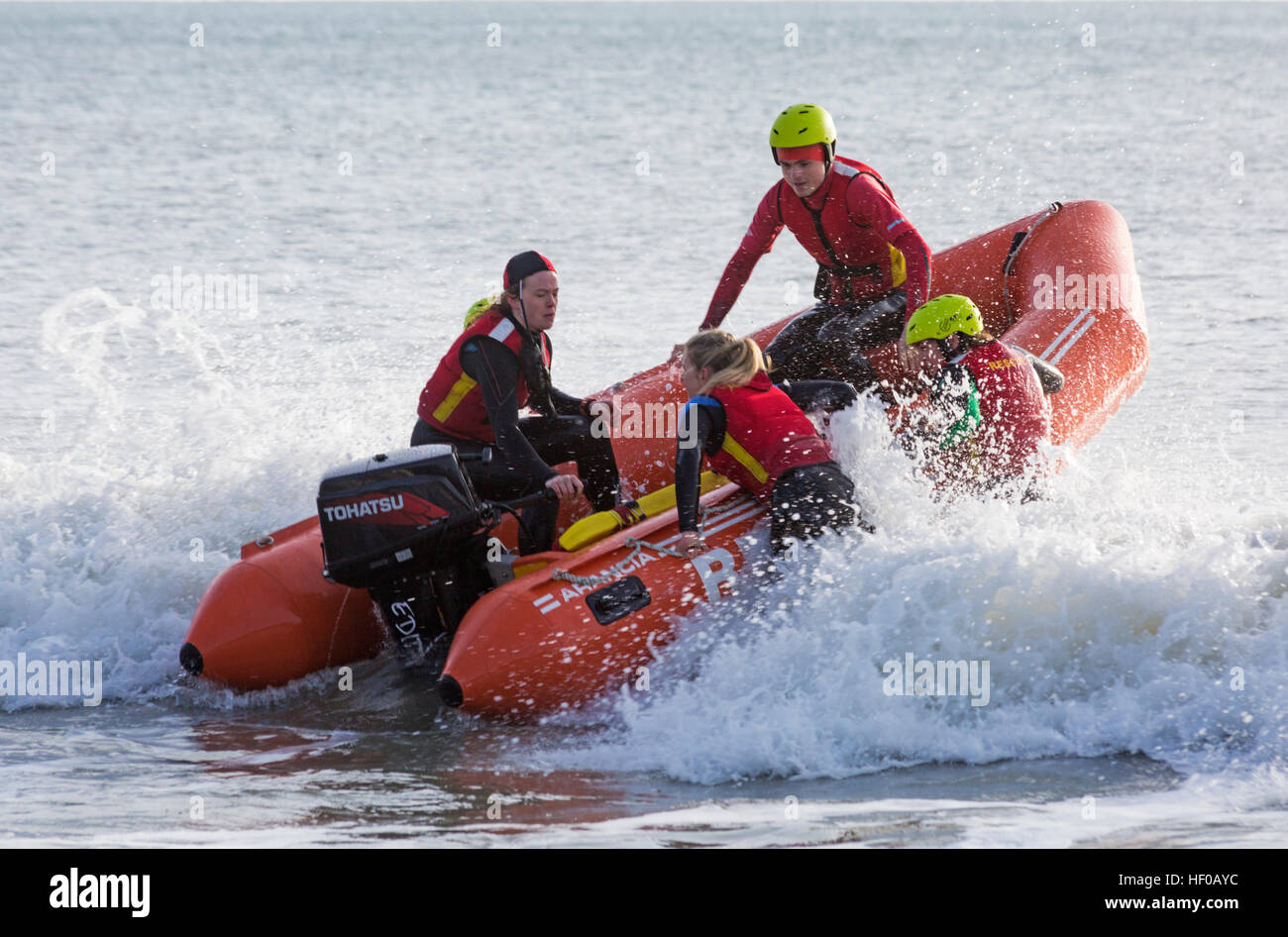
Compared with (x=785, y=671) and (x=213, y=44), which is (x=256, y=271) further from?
(x=213, y=44)

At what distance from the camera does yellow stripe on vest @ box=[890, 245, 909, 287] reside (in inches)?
223

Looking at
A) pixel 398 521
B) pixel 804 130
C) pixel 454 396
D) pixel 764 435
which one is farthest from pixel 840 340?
pixel 398 521

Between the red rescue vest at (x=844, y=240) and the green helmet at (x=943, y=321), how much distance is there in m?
0.51

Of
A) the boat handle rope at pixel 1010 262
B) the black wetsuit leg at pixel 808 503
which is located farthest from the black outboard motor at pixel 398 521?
the boat handle rope at pixel 1010 262

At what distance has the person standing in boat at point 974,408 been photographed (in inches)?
199

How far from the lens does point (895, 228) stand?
5473 mm

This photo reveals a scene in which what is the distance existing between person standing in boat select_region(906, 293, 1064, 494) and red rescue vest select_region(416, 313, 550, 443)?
132cm

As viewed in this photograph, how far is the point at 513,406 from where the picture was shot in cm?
487

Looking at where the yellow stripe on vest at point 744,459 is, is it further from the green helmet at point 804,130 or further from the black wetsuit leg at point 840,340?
the green helmet at point 804,130

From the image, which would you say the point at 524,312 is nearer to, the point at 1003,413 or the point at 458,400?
the point at 458,400

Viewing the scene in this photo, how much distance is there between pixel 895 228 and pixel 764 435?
1200 millimetres

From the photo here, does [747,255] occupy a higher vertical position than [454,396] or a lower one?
higher

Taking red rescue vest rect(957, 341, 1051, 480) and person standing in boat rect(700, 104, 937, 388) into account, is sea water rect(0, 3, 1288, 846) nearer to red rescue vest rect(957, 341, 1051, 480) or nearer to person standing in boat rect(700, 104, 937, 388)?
red rescue vest rect(957, 341, 1051, 480)
